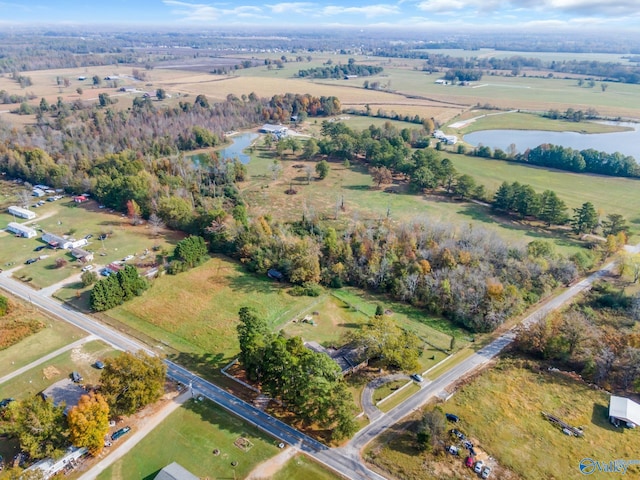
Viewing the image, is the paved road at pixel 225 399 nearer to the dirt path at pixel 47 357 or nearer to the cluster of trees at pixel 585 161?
the dirt path at pixel 47 357

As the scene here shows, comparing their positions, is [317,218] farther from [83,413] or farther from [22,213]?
[22,213]

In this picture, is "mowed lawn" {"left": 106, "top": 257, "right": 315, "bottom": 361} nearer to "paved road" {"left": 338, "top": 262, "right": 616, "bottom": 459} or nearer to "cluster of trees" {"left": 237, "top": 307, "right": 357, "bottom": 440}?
"cluster of trees" {"left": 237, "top": 307, "right": 357, "bottom": 440}

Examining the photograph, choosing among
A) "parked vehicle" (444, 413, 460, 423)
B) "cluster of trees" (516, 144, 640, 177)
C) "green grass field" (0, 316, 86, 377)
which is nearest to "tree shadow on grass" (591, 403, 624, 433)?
"parked vehicle" (444, 413, 460, 423)

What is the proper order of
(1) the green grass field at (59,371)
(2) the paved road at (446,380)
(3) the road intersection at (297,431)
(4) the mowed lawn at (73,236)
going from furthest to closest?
(4) the mowed lawn at (73,236) → (1) the green grass field at (59,371) → (2) the paved road at (446,380) → (3) the road intersection at (297,431)

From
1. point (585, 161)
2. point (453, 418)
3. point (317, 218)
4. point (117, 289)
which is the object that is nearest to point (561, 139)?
point (585, 161)

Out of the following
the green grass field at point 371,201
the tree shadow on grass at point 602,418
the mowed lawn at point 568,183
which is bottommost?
the tree shadow on grass at point 602,418

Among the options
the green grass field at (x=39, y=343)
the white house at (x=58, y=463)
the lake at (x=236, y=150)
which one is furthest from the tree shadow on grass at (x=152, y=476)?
the lake at (x=236, y=150)

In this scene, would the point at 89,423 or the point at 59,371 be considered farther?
the point at 59,371
